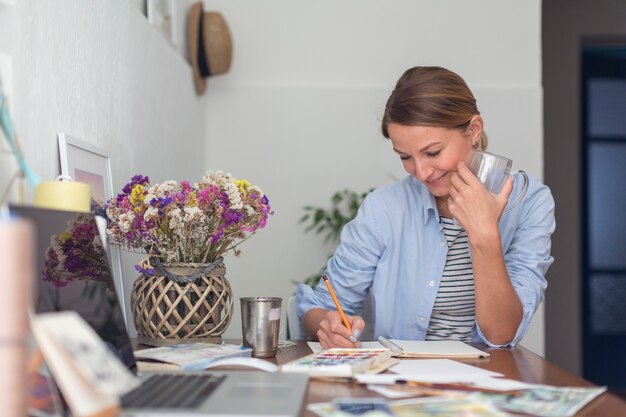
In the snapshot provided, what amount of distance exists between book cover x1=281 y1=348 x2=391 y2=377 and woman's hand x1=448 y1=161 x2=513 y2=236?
1.51 feet

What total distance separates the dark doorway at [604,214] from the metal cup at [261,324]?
9.90ft

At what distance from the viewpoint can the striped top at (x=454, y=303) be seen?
74.5 inches

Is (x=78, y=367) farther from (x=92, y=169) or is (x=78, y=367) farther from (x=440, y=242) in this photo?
(x=440, y=242)

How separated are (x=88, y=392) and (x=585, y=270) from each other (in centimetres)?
383

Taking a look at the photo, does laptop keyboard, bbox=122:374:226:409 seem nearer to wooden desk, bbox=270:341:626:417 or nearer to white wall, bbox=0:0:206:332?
wooden desk, bbox=270:341:626:417

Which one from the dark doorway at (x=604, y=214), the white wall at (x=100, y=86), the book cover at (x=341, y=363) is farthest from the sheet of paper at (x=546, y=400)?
the dark doorway at (x=604, y=214)

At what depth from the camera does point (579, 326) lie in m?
3.72

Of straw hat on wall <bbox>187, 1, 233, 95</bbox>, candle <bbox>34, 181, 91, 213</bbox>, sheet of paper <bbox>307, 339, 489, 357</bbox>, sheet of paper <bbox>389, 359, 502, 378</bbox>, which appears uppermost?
straw hat on wall <bbox>187, 1, 233, 95</bbox>

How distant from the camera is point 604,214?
405 cm

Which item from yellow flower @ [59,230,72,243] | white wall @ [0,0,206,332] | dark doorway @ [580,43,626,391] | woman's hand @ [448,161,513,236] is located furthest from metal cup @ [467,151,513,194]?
dark doorway @ [580,43,626,391]

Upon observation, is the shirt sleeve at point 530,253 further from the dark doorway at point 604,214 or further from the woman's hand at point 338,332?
the dark doorway at point 604,214

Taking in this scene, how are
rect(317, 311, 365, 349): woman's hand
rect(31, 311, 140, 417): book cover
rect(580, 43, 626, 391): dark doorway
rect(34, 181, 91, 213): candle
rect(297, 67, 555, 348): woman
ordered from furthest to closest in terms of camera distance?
rect(580, 43, 626, 391): dark doorway < rect(297, 67, 555, 348): woman < rect(317, 311, 365, 349): woman's hand < rect(34, 181, 91, 213): candle < rect(31, 311, 140, 417): book cover

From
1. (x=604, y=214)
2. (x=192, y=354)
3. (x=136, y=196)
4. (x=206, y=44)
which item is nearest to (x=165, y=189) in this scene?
(x=136, y=196)

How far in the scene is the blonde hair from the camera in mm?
1810
